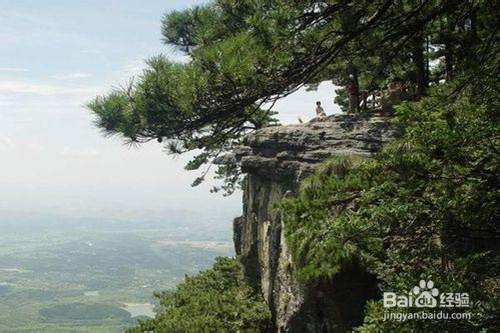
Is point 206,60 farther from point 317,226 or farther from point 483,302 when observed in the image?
point 483,302

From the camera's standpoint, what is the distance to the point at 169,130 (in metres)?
9.91

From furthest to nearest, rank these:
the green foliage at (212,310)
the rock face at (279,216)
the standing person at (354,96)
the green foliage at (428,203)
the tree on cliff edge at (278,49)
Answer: the standing person at (354,96) → the green foliage at (212,310) → the rock face at (279,216) → the tree on cliff edge at (278,49) → the green foliage at (428,203)

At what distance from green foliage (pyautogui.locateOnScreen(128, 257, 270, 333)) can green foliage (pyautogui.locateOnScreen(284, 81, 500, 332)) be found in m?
6.97

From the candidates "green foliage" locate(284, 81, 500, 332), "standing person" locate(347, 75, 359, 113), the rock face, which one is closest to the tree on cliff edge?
"green foliage" locate(284, 81, 500, 332)

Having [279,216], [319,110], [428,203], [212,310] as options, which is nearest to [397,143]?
[428,203]

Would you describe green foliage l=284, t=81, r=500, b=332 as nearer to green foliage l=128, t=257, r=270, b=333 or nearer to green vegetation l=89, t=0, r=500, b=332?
green vegetation l=89, t=0, r=500, b=332

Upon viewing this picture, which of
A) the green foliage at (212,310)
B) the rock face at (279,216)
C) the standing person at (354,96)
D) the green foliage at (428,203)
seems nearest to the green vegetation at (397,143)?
the green foliage at (428,203)

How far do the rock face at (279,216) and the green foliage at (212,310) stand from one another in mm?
499

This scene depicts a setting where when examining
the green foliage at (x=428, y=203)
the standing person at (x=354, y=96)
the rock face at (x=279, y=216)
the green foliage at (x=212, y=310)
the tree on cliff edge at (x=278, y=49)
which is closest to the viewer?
the green foliage at (x=428, y=203)

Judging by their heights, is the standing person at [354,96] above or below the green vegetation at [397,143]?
above

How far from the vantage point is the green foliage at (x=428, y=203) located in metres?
4.62

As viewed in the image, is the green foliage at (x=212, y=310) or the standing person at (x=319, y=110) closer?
the green foliage at (x=212, y=310)

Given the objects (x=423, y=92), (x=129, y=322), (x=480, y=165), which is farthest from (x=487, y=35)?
(x=129, y=322)

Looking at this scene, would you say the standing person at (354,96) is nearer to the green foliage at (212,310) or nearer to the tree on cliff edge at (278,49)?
the tree on cliff edge at (278,49)
